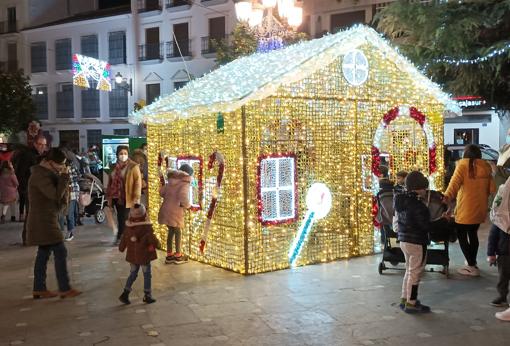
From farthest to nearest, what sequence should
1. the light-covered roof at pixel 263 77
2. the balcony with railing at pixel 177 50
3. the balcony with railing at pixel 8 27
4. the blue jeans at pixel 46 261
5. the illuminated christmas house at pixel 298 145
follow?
1. the balcony with railing at pixel 8 27
2. the balcony with railing at pixel 177 50
3. the illuminated christmas house at pixel 298 145
4. the light-covered roof at pixel 263 77
5. the blue jeans at pixel 46 261

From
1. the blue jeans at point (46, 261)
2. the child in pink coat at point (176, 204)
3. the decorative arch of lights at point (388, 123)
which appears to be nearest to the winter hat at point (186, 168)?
the child in pink coat at point (176, 204)

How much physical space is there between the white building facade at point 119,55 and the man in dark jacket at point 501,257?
2646 centimetres

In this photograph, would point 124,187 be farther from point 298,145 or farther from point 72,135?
point 72,135

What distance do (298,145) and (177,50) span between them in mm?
26334

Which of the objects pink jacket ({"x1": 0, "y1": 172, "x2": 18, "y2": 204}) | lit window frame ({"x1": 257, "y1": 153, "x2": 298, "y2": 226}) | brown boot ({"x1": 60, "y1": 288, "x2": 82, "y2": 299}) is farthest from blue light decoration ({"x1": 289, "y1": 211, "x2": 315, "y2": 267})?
pink jacket ({"x1": 0, "y1": 172, "x2": 18, "y2": 204})

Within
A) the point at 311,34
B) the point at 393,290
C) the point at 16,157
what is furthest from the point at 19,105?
the point at 393,290

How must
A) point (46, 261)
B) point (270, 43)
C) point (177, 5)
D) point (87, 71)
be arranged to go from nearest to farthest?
1. point (46, 261)
2. point (270, 43)
3. point (87, 71)
4. point (177, 5)

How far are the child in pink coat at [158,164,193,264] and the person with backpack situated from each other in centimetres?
414

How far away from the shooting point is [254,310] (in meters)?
5.91

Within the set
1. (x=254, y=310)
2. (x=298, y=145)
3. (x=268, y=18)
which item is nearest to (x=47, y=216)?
(x=254, y=310)

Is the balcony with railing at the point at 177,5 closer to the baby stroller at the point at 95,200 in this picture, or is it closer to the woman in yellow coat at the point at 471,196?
the baby stroller at the point at 95,200

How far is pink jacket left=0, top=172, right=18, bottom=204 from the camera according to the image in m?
12.4

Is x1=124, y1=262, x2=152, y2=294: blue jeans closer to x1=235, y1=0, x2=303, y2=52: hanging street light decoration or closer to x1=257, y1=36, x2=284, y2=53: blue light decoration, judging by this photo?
x1=235, y1=0, x2=303, y2=52: hanging street light decoration

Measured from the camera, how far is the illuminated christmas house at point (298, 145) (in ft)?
24.7
